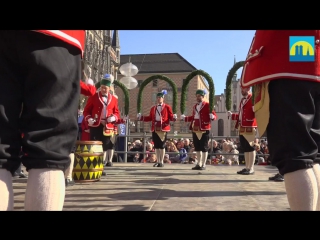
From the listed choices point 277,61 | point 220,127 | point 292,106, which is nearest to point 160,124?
point 277,61

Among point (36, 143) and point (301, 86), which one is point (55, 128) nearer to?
point (36, 143)

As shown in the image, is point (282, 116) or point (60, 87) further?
point (282, 116)

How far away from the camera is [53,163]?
138 cm

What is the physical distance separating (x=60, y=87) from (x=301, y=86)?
1151 mm

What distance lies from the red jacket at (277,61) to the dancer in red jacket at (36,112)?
1034mm

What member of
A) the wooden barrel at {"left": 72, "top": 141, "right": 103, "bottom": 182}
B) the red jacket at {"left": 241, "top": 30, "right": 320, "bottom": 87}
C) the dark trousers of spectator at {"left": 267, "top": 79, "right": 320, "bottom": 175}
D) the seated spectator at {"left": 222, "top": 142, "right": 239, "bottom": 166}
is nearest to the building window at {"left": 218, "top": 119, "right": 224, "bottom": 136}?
the seated spectator at {"left": 222, "top": 142, "right": 239, "bottom": 166}

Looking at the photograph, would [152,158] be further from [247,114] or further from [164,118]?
[247,114]

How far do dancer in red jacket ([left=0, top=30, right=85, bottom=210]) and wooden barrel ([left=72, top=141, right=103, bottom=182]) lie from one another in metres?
3.62

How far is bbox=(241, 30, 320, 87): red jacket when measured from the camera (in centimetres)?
175

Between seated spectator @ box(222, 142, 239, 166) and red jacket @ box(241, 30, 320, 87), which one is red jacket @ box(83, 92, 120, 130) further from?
seated spectator @ box(222, 142, 239, 166)
